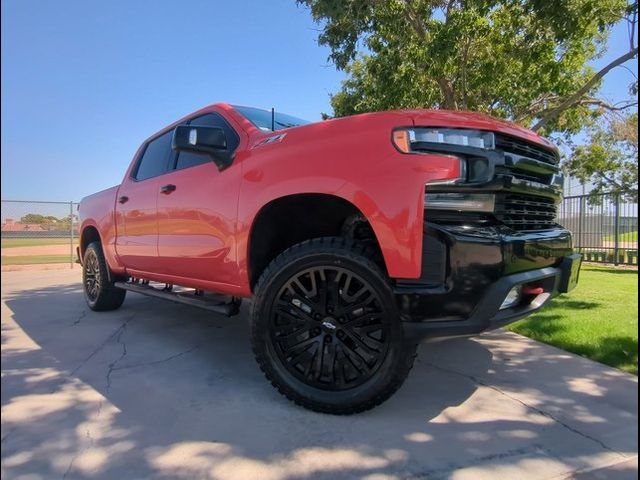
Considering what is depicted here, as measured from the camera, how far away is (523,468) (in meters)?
2.43

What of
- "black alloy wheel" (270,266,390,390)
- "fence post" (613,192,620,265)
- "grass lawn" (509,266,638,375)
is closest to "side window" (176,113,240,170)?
"black alloy wheel" (270,266,390,390)

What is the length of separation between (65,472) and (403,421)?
1843mm

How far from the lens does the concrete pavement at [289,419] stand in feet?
8.07

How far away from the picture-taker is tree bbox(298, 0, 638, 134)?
735 centimetres

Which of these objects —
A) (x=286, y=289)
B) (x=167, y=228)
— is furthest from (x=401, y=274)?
(x=167, y=228)

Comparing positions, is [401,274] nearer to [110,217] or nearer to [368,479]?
[368,479]

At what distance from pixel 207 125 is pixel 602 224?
11328 mm

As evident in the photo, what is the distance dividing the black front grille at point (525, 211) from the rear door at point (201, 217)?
5.97 feet

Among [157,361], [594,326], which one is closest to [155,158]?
[157,361]

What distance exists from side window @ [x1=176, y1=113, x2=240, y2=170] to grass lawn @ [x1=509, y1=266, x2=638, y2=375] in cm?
343

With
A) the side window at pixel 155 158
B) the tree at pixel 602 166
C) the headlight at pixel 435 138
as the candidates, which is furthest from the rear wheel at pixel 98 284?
the tree at pixel 602 166

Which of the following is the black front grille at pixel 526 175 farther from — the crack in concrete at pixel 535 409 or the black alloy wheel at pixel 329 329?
the crack in concrete at pixel 535 409

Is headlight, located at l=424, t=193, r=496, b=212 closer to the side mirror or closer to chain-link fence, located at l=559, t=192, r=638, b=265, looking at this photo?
the side mirror

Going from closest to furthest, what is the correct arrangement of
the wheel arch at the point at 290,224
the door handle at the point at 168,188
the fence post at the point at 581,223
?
the wheel arch at the point at 290,224
the door handle at the point at 168,188
the fence post at the point at 581,223
